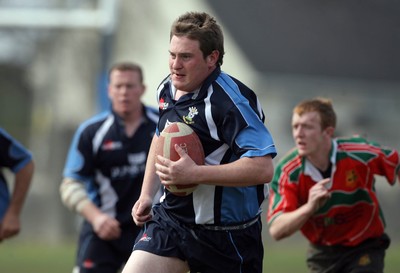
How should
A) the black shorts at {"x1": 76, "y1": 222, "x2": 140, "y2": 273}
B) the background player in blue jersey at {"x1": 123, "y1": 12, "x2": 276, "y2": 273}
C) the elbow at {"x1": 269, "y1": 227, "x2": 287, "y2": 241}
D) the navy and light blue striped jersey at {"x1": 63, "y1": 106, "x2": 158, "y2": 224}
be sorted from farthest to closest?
the navy and light blue striped jersey at {"x1": 63, "y1": 106, "x2": 158, "y2": 224}, the black shorts at {"x1": 76, "y1": 222, "x2": 140, "y2": 273}, the elbow at {"x1": 269, "y1": 227, "x2": 287, "y2": 241}, the background player in blue jersey at {"x1": 123, "y1": 12, "x2": 276, "y2": 273}

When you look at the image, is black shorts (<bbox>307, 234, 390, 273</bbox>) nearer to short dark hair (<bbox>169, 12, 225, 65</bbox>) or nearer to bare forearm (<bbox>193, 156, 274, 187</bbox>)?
bare forearm (<bbox>193, 156, 274, 187</bbox>)

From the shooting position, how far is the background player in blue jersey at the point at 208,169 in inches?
221

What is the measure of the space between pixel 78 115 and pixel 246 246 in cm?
2810

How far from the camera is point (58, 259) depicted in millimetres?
15281

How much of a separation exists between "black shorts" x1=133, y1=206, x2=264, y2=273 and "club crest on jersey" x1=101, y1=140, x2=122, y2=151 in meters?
2.59

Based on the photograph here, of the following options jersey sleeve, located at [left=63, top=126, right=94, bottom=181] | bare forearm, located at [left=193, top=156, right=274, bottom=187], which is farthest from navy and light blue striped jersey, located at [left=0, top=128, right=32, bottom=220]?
bare forearm, located at [left=193, top=156, right=274, bottom=187]

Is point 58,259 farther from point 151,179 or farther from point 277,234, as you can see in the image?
point 151,179

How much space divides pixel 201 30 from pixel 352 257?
104 inches

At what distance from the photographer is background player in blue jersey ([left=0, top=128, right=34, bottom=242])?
7934 millimetres

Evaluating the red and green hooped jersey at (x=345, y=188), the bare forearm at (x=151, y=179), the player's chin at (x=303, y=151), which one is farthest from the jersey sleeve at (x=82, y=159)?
the bare forearm at (x=151, y=179)

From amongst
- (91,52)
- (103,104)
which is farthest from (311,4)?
(103,104)

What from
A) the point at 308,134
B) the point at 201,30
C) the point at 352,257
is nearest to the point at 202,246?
the point at 201,30

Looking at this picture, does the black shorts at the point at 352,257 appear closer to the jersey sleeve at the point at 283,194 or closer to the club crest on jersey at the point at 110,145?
the jersey sleeve at the point at 283,194

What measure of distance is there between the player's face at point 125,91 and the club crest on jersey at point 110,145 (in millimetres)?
289
